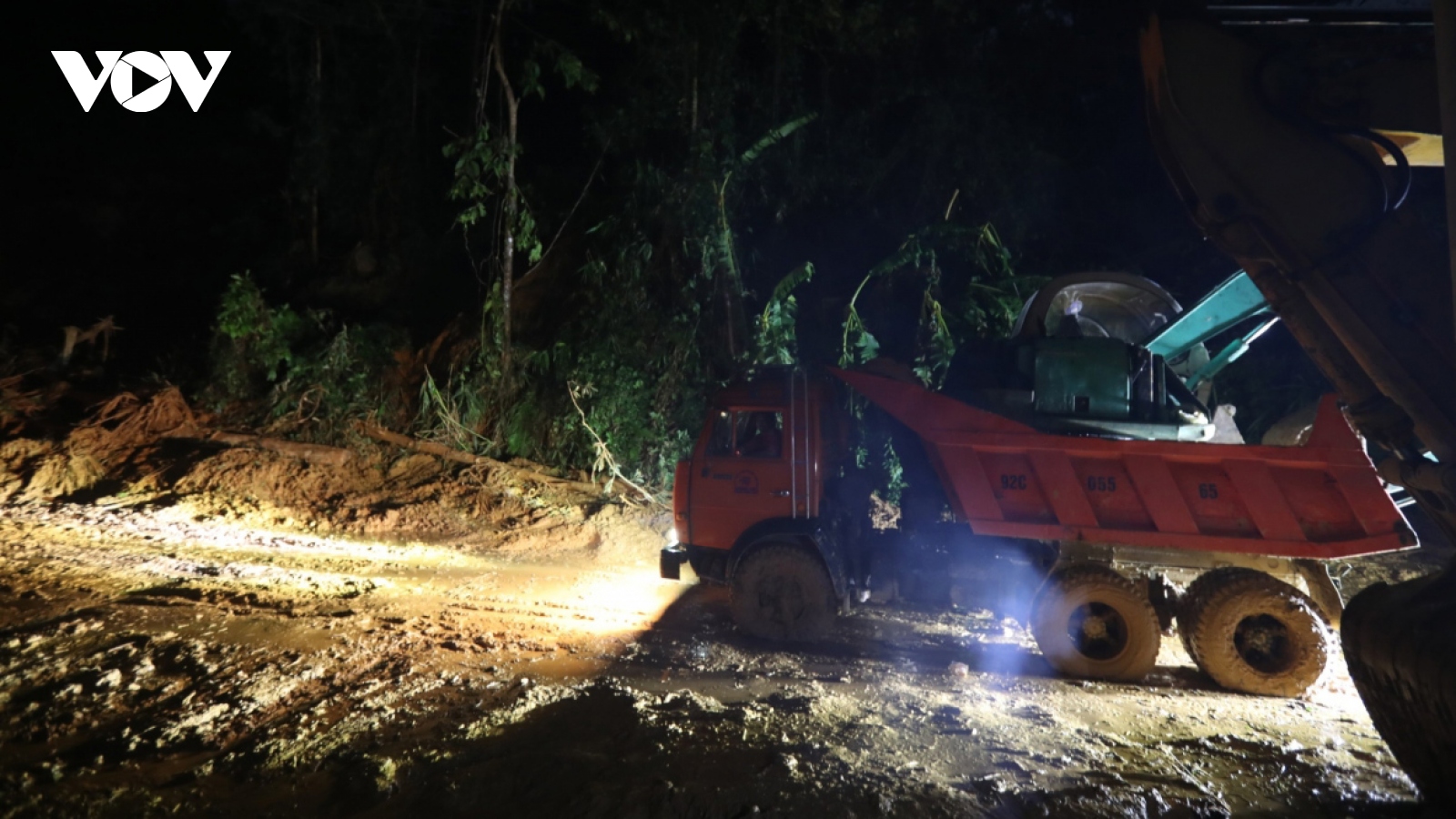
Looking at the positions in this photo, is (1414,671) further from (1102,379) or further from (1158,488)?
(1102,379)

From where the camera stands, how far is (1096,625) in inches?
247

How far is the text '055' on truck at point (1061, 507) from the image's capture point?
19.3 feet

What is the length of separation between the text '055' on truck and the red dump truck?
0.01m

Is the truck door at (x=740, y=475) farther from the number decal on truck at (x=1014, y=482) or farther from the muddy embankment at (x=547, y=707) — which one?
the number decal on truck at (x=1014, y=482)

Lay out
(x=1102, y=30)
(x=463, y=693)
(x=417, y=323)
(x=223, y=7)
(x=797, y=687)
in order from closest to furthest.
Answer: (x=463, y=693) < (x=797, y=687) < (x=1102, y=30) < (x=417, y=323) < (x=223, y=7)

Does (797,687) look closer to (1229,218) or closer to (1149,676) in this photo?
(1149,676)

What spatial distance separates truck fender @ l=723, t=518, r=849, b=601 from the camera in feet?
22.3

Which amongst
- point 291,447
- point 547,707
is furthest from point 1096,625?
point 291,447

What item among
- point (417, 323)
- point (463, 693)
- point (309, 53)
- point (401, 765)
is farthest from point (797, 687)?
point (309, 53)

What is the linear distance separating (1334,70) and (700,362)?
30.7 feet

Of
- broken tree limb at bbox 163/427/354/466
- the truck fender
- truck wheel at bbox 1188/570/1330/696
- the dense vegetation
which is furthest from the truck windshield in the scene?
broken tree limb at bbox 163/427/354/466

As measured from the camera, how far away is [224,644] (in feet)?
19.5

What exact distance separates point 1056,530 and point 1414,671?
286cm

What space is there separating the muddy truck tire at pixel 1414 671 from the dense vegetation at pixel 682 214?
8.16m
